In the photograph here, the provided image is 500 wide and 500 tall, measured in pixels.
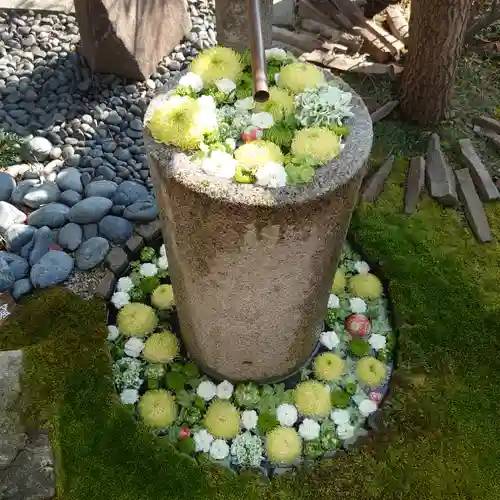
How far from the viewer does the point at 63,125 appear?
5.01 meters

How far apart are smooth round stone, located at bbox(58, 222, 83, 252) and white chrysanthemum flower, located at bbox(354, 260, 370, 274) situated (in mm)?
1858

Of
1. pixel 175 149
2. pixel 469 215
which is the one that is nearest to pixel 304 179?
pixel 175 149

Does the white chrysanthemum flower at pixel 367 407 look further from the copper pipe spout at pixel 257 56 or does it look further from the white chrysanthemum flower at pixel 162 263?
the copper pipe spout at pixel 257 56

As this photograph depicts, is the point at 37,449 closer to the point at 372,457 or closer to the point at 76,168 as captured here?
the point at 372,457

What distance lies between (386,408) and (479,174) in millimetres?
2099

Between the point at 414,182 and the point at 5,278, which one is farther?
the point at 414,182

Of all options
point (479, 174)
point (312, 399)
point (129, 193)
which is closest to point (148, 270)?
point (129, 193)

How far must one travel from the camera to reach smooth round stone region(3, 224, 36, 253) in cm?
414

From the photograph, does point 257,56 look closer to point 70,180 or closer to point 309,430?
point 309,430

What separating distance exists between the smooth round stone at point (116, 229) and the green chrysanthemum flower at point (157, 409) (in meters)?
1.19

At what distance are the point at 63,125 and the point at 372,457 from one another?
3545mm

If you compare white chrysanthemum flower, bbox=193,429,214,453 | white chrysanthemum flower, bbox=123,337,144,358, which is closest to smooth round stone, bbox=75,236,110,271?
white chrysanthemum flower, bbox=123,337,144,358

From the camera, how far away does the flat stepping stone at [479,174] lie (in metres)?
4.47

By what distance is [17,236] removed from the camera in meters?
4.14
